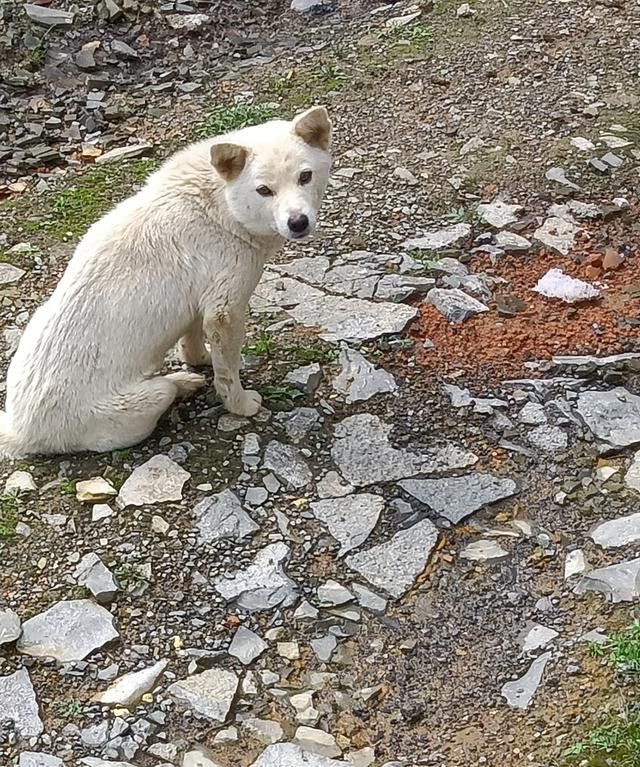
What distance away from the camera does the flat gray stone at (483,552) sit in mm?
4934

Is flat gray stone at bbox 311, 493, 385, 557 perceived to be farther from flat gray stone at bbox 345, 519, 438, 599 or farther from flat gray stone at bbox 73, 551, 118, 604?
flat gray stone at bbox 73, 551, 118, 604

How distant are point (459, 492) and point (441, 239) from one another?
2.23 m

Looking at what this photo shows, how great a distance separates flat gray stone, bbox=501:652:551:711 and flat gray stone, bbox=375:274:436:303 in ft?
8.46

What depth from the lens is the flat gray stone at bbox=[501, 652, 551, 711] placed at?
429 centimetres

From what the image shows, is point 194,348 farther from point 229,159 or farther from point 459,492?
point 459,492

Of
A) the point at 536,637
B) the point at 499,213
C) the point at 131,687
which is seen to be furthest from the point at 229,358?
the point at 499,213

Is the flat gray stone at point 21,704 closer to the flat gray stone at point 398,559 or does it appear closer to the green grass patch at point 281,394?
the flat gray stone at point 398,559

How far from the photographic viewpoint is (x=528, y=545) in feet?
16.3

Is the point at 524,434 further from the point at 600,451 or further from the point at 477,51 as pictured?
the point at 477,51

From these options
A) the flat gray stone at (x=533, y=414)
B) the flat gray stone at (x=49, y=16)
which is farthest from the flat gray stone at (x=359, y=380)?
the flat gray stone at (x=49, y=16)

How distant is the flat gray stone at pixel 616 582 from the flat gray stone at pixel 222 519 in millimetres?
1445

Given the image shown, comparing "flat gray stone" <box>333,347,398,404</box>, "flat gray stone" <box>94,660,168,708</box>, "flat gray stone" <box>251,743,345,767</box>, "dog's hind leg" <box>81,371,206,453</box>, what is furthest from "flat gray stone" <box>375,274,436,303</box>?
"flat gray stone" <box>251,743,345,767</box>

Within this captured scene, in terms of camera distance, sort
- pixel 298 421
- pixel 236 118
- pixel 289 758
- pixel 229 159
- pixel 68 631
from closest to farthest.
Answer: pixel 289 758
pixel 68 631
pixel 229 159
pixel 298 421
pixel 236 118

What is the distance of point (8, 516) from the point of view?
5223mm
